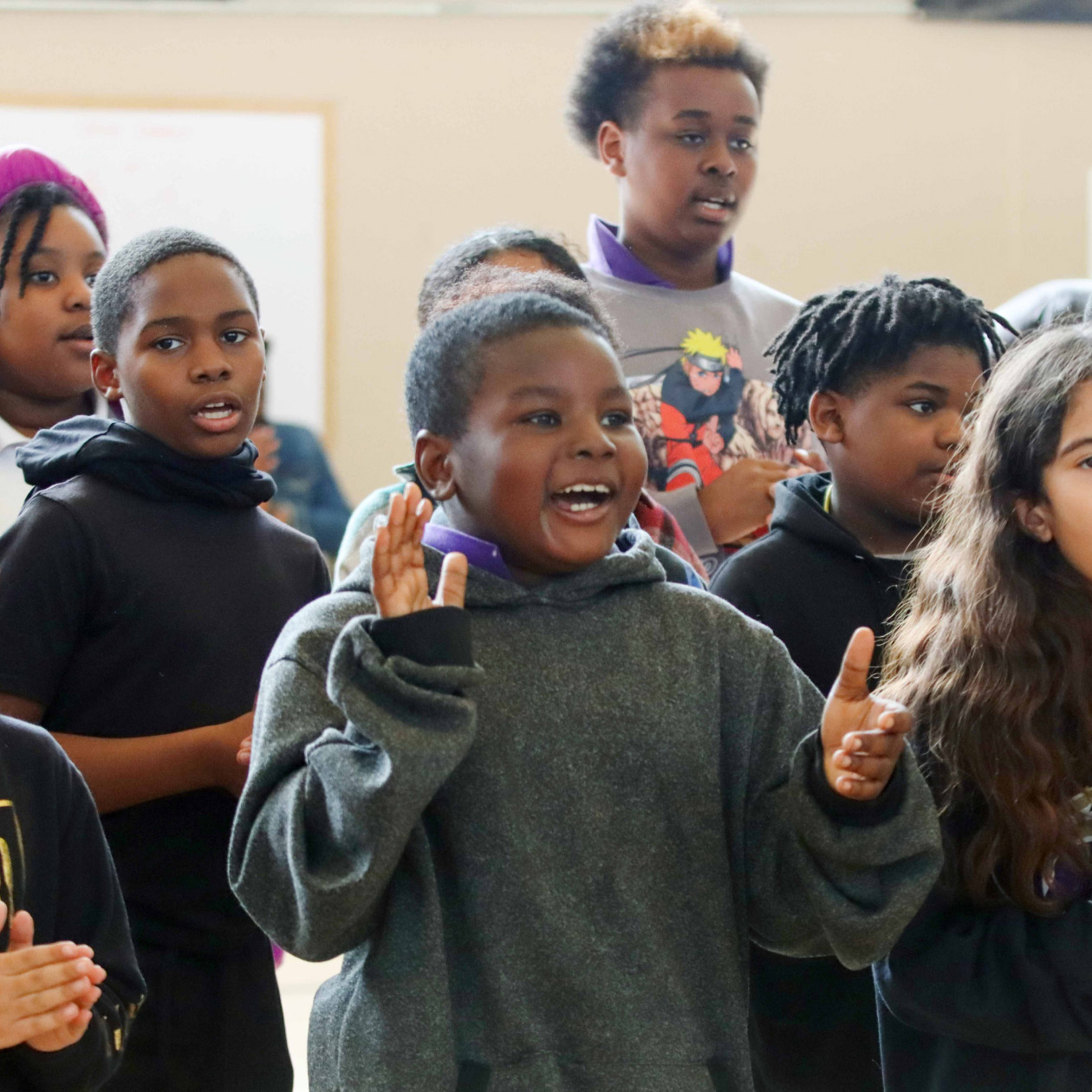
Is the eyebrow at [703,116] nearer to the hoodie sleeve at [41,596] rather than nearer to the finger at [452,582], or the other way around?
the hoodie sleeve at [41,596]

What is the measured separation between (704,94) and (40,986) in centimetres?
187

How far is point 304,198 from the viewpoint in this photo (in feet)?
14.5

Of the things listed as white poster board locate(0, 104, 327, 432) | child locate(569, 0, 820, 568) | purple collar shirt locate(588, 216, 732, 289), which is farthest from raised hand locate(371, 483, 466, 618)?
white poster board locate(0, 104, 327, 432)

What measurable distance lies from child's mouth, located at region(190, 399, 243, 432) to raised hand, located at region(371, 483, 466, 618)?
63cm

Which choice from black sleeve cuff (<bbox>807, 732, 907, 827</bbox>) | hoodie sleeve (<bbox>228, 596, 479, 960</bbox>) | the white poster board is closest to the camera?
hoodie sleeve (<bbox>228, 596, 479, 960</bbox>)

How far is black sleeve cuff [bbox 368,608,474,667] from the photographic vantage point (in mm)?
1166

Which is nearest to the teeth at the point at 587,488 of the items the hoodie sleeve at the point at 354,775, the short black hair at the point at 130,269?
the hoodie sleeve at the point at 354,775

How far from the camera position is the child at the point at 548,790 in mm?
1186

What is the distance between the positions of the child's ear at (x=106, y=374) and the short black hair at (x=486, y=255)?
441 mm

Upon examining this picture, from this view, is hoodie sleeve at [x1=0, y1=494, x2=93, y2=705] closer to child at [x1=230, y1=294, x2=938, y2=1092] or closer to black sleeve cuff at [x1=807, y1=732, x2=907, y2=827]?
child at [x1=230, y1=294, x2=938, y2=1092]

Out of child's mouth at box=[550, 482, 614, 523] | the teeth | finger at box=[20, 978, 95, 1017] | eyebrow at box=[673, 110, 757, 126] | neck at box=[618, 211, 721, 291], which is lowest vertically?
finger at box=[20, 978, 95, 1017]

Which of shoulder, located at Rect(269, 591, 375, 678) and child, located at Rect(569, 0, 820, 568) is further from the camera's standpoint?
child, located at Rect(569, 0, 820, 568)

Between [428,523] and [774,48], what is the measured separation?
3.54 metres

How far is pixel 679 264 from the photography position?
2.49 m
